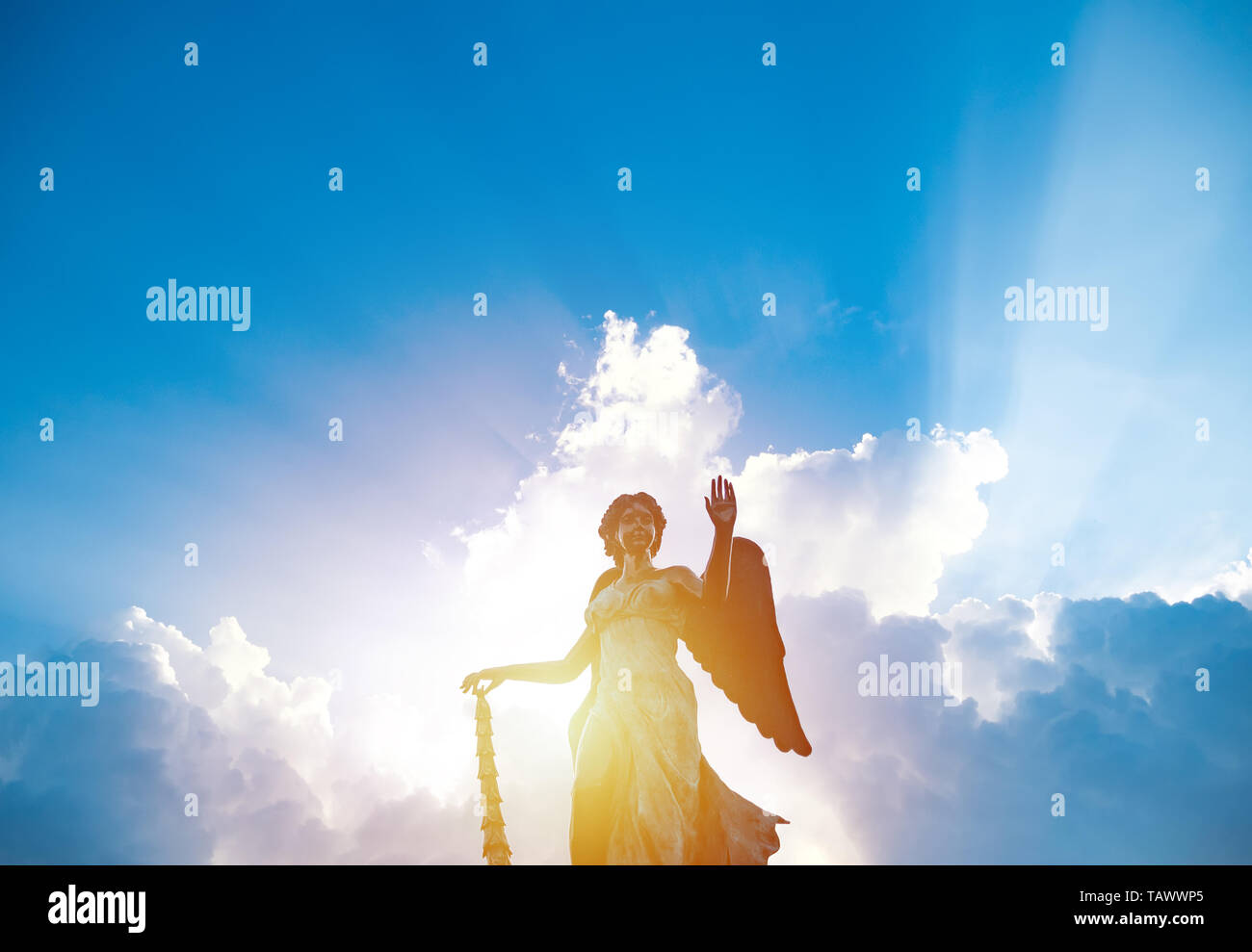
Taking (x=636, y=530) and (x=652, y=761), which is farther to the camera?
(x=636, y=530)

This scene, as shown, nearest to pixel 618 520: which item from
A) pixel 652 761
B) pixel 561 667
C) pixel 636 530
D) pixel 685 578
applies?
pixel 636 530

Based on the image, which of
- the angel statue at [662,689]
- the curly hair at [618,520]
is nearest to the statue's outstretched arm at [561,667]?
the angel statue at [662,689]

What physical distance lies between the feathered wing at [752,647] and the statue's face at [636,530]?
112 centimetres

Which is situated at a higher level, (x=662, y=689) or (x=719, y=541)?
Answer: (x=719, y=541)

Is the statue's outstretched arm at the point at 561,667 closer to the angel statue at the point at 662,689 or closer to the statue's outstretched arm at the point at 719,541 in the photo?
the angel statue at the point at 662,689

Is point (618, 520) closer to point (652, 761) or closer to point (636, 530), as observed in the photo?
point (636, 530)

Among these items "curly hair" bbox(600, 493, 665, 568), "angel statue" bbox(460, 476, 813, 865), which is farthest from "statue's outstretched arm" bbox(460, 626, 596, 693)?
"curly hair" bbox(600, 493, 665, 568)

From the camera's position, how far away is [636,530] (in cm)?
1070

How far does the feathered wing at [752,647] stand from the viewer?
1031cm

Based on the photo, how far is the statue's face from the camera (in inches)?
421

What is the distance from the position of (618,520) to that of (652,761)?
10.7ft

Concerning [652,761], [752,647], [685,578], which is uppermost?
[685,578]
